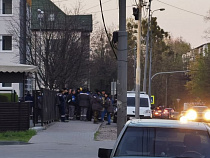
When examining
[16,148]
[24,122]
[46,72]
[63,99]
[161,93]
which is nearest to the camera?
[16,148]

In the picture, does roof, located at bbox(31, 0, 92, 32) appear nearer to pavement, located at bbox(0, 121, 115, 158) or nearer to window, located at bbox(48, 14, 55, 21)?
window, located at bbox(48, 14, 55, 21)

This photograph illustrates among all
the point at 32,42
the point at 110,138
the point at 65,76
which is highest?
the point at 32,42

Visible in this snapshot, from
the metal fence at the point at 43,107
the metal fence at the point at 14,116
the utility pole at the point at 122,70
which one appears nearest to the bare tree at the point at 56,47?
the metal fence at the point at 43,107

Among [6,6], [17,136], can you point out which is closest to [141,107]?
[17,136]

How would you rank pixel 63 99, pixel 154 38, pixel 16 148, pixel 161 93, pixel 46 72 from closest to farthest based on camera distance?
pixel 16 148 → pixel 63 99 → pixel 46 72 → pixel 154 38 → pixel 161 93

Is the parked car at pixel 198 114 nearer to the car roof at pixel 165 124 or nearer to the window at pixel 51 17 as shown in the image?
the window at pixel 51 17

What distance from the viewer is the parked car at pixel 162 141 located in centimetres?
774

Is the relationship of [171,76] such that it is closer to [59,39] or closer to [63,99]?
[59,39]

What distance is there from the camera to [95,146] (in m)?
18.7

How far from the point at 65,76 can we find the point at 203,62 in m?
44.2

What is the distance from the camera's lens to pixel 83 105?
30406 mm

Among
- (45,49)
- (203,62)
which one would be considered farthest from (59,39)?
(203,62)

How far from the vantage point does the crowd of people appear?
28.7m

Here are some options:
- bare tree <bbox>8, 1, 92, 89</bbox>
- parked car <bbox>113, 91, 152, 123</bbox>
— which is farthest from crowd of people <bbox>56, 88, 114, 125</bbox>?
bare tree <bbox>8, 1, 92, 89</bbox>
